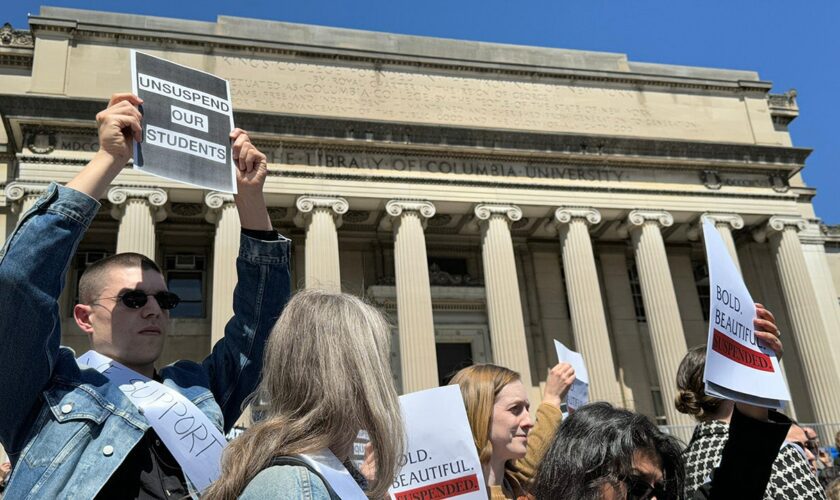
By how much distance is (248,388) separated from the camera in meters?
3.90

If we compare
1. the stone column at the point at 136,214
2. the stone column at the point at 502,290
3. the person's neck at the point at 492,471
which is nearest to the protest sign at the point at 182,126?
the person's neck at the point at 492,471

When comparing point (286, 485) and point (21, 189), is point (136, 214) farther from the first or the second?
point (286, 485)

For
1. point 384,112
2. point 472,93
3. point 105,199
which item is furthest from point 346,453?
point 472,93

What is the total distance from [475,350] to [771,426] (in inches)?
880

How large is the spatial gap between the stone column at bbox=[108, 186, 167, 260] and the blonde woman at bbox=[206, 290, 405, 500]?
1862cm

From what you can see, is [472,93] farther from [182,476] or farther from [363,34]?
[182,476]

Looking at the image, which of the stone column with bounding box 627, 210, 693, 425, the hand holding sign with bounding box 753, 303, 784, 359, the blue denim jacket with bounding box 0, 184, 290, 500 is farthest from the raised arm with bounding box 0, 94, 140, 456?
the stone column with bounding box 627, 210, 693, 425

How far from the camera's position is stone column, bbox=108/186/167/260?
19562 millimetres

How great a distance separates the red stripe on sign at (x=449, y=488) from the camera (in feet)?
13.5

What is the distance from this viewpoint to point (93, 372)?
9.73ft


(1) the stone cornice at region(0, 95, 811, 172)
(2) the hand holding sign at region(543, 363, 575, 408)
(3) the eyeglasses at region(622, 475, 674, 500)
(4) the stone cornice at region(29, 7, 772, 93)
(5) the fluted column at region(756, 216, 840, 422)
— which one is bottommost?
(3) the eyeglasses at region(622, 475, 674, 500)

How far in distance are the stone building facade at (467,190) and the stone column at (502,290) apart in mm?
67

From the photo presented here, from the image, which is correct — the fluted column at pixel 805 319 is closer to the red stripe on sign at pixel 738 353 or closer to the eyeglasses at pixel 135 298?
the red stripe on sign at pixel 738 353

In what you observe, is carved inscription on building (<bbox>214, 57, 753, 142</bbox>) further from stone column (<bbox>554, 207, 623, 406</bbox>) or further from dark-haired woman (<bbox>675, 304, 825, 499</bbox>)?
dark-haired woman (<bbox>675, 304, 825, 499</bbox>)
